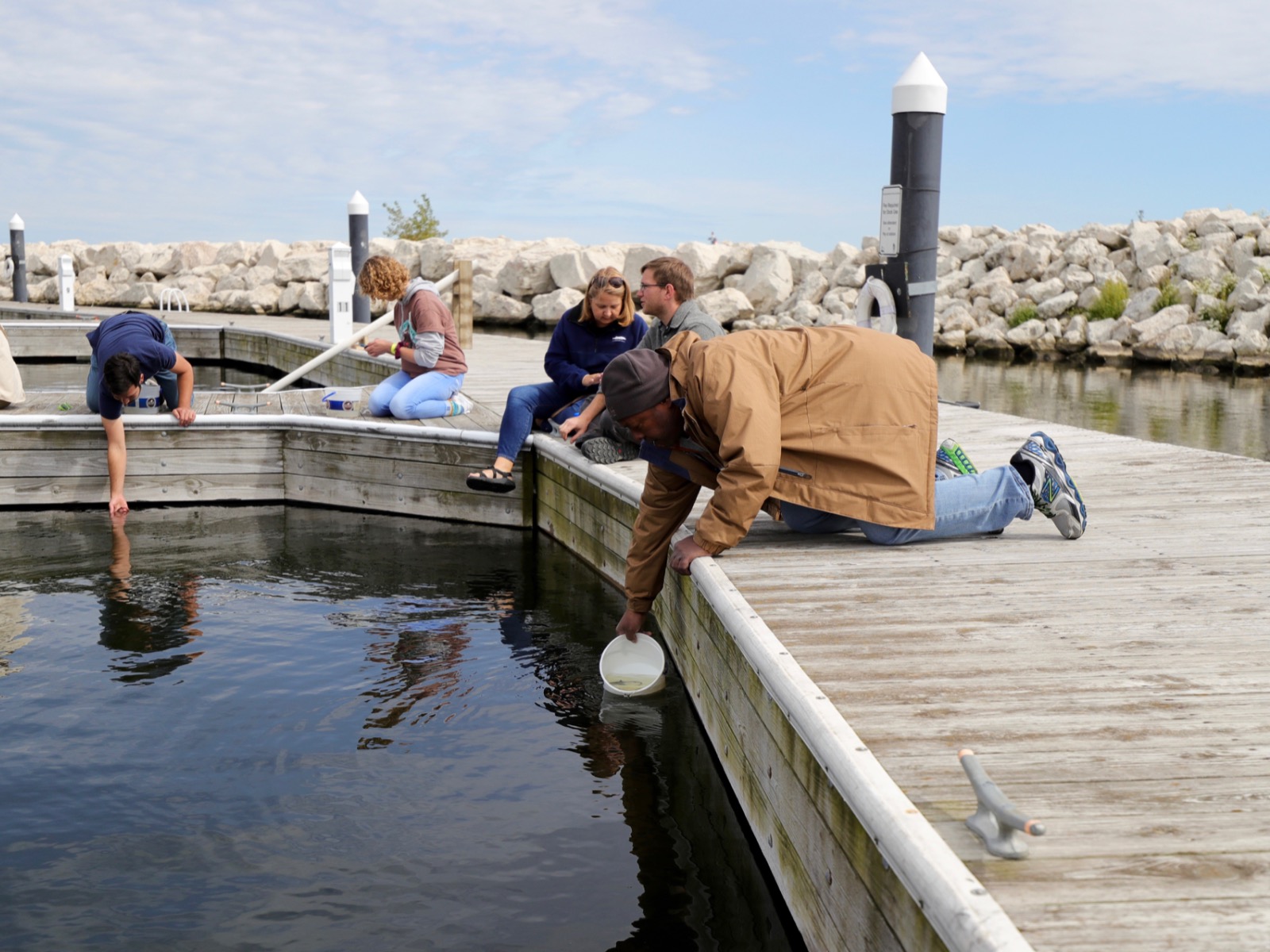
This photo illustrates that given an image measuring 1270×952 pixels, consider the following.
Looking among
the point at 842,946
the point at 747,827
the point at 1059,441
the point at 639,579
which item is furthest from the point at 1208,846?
the point at 1059,441

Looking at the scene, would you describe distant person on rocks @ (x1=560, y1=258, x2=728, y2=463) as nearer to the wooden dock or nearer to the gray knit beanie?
the wooden dock

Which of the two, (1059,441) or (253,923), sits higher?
(1059,441)

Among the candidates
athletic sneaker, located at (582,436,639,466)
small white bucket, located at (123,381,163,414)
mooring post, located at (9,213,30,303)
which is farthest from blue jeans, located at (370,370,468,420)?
mooring post, located at (9,213,30,303)

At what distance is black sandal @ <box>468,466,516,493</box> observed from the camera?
7109 millimetres

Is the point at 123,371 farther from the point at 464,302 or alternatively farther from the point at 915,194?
the point at 464,302

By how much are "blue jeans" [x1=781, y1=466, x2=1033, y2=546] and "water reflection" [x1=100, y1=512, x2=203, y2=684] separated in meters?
2.92

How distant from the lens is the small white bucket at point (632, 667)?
4.75 metres

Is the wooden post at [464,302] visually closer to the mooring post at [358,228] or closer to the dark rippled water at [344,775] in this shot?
the mooring post at [358,228]

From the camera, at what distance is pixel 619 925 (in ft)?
10.6

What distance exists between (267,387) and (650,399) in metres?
7.16

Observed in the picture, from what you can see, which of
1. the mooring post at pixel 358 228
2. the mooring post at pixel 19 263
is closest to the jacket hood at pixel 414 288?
the mooring post at pixel 358 228

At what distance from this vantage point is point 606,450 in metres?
6.61

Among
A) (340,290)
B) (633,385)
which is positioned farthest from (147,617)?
(340,290)

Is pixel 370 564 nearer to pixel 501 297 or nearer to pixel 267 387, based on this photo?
pixel 267 387
